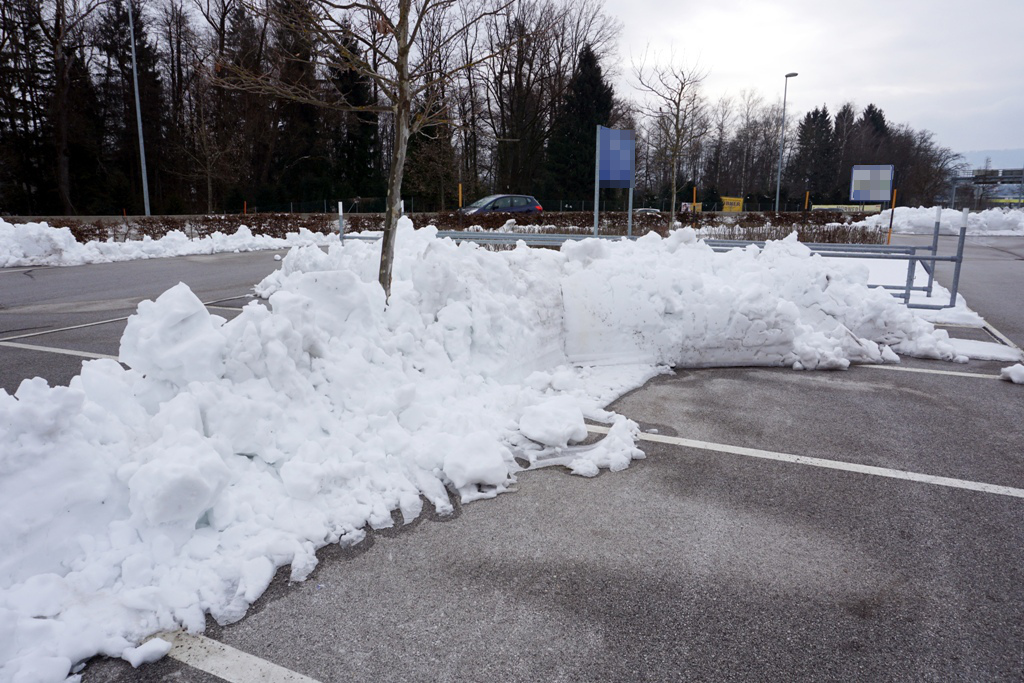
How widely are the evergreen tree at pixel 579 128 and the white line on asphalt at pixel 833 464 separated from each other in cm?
4183

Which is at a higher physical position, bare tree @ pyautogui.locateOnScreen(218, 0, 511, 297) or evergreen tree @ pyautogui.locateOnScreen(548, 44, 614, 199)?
evergreen tree @ pyautogui.locateOnScreen(548, 44, 614, 199)

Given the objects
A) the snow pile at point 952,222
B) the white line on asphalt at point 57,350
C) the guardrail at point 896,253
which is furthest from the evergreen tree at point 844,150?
the white line on asphalt at point 57,350

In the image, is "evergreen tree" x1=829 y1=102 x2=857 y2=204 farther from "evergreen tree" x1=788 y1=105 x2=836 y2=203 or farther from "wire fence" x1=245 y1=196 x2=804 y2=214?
"wire fence" x1=245 y1=196 x2=804 y2=214

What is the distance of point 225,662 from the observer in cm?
244

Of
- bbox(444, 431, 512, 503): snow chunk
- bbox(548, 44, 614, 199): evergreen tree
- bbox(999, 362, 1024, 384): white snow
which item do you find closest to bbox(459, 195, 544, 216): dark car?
bbox(548, 44, 614, 199): evergreen tree

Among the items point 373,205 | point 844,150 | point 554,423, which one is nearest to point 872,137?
point 844,150

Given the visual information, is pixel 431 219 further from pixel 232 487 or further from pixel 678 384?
pixel 232 487

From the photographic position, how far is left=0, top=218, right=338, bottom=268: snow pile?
1659 cm

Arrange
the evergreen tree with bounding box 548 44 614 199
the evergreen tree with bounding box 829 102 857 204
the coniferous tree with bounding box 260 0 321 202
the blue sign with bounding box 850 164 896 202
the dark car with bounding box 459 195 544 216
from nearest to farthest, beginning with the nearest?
the blue sign with bounding box 850 164 896 202, the dark car with bounding box 459 195 544 216, the coniferous tree with bounding box 260 0 321 202, the evergreen tree with bounding box 548 44 614 199, the evergreen tree with bounding box 829 102 857 204

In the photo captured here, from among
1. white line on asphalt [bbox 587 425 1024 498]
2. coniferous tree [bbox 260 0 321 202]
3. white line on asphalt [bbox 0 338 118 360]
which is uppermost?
coniferous tree [bbox 260 0 321 202]

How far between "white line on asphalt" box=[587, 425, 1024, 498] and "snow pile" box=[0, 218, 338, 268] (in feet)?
52.5

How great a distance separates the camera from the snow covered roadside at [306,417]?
2750mm

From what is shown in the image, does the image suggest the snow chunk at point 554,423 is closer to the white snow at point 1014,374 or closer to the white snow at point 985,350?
the white snow at point 1014,374

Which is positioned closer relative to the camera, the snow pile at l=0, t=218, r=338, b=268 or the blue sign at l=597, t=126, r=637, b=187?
the blue sign at l=597, t=126, r=637, b=187
